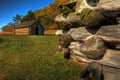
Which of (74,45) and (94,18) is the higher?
(94,18)

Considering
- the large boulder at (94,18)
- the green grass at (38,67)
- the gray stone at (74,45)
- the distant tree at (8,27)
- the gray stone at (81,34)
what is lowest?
the green grass at (38,67)

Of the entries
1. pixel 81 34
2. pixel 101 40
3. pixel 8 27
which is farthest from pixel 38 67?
pixel 8 27

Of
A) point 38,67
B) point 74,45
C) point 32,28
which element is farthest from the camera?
point 32,28

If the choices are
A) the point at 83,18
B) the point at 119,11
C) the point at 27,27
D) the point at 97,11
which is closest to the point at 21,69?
the point at 83,18

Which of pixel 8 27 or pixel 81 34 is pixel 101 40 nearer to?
pixel 81 34

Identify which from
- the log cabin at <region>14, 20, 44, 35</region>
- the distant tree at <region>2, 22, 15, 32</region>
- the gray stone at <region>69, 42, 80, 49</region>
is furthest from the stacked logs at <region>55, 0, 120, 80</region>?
the distant tree at <region>2, 22, 15, 32</region>

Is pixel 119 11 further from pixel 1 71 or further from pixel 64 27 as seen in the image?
pixel 1 71

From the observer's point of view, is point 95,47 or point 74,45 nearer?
point 95,47

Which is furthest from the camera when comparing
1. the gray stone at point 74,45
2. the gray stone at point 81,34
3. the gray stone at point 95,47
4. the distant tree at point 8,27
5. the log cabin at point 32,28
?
the distant tree at point 8,27

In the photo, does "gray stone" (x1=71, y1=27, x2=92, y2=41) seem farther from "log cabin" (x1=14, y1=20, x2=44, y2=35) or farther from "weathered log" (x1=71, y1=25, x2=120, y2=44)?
"log cabin" (x1=14, y1=20, x2=44, y2=35)

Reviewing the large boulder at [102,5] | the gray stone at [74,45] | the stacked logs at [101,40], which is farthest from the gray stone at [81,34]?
the large boulder at [102,5]

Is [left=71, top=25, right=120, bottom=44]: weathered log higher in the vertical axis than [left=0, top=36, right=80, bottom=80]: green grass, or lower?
higher

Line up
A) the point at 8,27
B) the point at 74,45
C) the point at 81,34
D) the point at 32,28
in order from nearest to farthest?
the point at 81,34
the point at 74,45
the point at 32,28
the point at 8,27

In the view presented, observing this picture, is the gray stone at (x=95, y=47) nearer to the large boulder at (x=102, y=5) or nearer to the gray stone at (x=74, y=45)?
the large boulder at (x=102, y=5)
